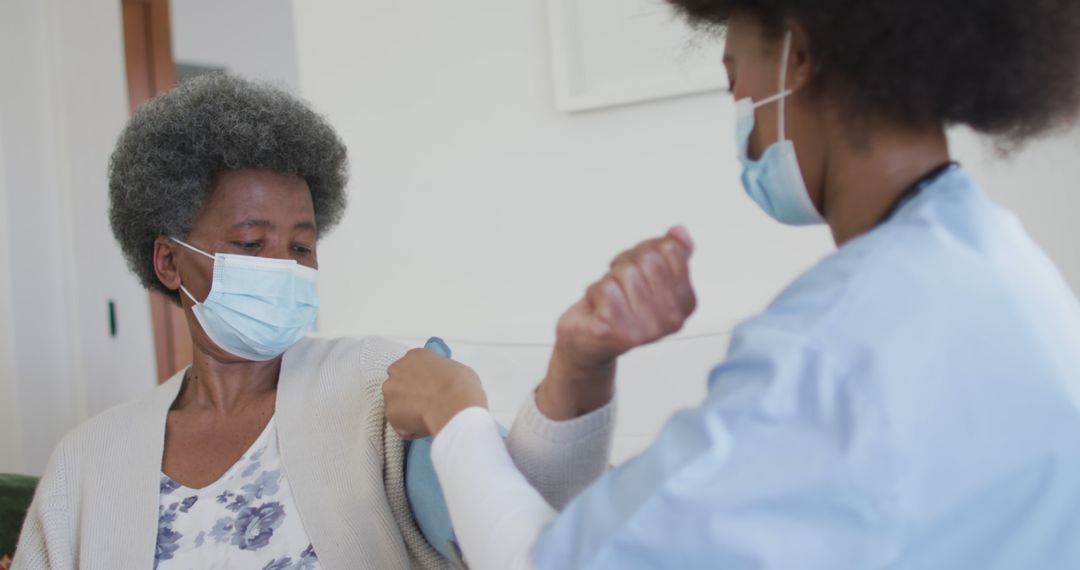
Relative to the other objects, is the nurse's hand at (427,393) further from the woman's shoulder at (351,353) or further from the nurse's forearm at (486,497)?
the woman's shoulder at (351,353)

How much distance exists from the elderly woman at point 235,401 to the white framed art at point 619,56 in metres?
0.59

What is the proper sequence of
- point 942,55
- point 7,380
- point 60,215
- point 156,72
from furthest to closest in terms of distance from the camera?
point 156,72 < point 60,215 < point 7,380 < point 942,55

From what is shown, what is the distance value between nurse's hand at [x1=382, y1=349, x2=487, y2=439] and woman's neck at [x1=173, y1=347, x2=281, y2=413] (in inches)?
21.1

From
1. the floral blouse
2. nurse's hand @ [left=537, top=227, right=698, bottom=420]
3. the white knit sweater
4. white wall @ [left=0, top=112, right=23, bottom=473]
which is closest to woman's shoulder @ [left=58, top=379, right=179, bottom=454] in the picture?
the white knit sweater

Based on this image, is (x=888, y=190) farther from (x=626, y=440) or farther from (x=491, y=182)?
(x=491, y=182)

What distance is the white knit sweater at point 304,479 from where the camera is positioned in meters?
1.25

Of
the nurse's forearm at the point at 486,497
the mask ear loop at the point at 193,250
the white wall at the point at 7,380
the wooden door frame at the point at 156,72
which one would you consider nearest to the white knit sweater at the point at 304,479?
the mask ear loop at the point at 193,250

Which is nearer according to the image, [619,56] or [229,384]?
[229,384]

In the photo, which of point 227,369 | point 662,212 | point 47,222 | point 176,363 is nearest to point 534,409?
point 227,369

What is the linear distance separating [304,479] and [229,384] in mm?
283

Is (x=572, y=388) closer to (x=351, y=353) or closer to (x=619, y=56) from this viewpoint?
(x=351, y=353)

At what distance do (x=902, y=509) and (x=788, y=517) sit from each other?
0.07 m

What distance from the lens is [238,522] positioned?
1268 mm

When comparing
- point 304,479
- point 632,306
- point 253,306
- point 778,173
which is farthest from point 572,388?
point 253,306
